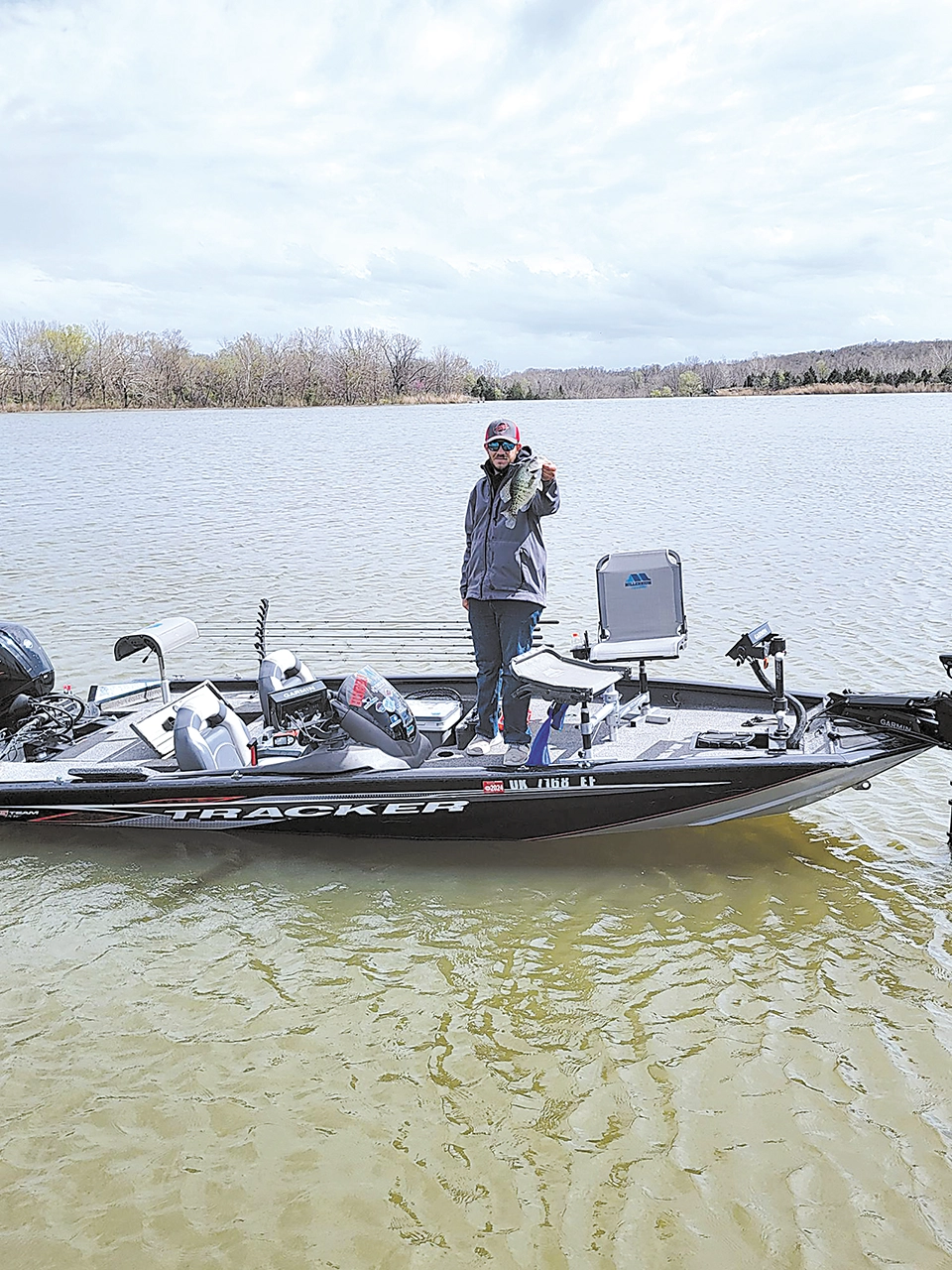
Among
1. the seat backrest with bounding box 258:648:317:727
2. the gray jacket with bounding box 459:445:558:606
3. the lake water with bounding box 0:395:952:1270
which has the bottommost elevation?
the lake water with bounding box 0:395:952:1270

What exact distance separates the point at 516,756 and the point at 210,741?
1.54 meters

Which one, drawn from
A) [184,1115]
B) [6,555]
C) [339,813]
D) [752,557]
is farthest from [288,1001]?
[6,555]

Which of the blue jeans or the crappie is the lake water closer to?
the blue jeans

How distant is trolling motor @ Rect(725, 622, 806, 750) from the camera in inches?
199

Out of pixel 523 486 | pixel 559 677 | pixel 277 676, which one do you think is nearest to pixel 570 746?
pixel 559 677

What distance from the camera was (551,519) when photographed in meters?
17.2

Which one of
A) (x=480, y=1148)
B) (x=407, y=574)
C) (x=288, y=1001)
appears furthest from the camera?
(x=407, y=574)

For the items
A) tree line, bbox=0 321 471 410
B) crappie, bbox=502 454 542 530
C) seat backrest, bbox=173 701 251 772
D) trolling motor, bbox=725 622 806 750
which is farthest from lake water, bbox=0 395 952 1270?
tree line, bbox=0 321 471 410

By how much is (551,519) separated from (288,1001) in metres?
13.6

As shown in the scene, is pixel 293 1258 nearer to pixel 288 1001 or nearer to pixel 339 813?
pixel 288 1001

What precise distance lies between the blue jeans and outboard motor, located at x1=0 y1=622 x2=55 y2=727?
8.22 feet

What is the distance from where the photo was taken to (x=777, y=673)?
5.40 m

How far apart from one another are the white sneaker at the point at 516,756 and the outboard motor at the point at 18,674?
Result: 2.77 meters

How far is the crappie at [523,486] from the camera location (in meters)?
5.38
